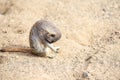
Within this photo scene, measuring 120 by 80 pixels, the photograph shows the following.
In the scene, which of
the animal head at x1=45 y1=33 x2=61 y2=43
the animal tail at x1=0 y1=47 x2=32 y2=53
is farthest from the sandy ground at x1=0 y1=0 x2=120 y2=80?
the animal head at x1=45 y1=33 x2=61 y2=43

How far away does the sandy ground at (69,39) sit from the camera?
137 inches

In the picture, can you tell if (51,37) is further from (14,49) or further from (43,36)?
(14,49)

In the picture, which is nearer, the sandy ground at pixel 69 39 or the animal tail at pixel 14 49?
the sandy ground at pixel 69 39

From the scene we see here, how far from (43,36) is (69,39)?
60 cm

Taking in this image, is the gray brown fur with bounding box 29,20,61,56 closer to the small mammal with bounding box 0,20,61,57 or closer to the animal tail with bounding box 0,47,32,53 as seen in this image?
the small mammal with bounding box 0,20,61,57

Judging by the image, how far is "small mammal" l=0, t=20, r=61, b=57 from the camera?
3.65 m

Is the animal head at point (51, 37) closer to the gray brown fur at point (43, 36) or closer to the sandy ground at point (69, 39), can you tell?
the gray brown fur at point (43, 36)

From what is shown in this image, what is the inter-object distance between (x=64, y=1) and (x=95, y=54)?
155 centimetres

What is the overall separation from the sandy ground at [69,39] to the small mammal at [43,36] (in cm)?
11

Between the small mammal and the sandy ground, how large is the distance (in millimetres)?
109

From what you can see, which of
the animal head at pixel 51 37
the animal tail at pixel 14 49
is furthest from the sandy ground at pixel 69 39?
the animal head at pixel 51 37

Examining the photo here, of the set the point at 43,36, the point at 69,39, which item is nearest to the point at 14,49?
A: the point at 43,36

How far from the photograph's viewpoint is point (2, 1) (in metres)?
5.15

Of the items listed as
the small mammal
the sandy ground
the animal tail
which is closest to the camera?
the sandy ground
